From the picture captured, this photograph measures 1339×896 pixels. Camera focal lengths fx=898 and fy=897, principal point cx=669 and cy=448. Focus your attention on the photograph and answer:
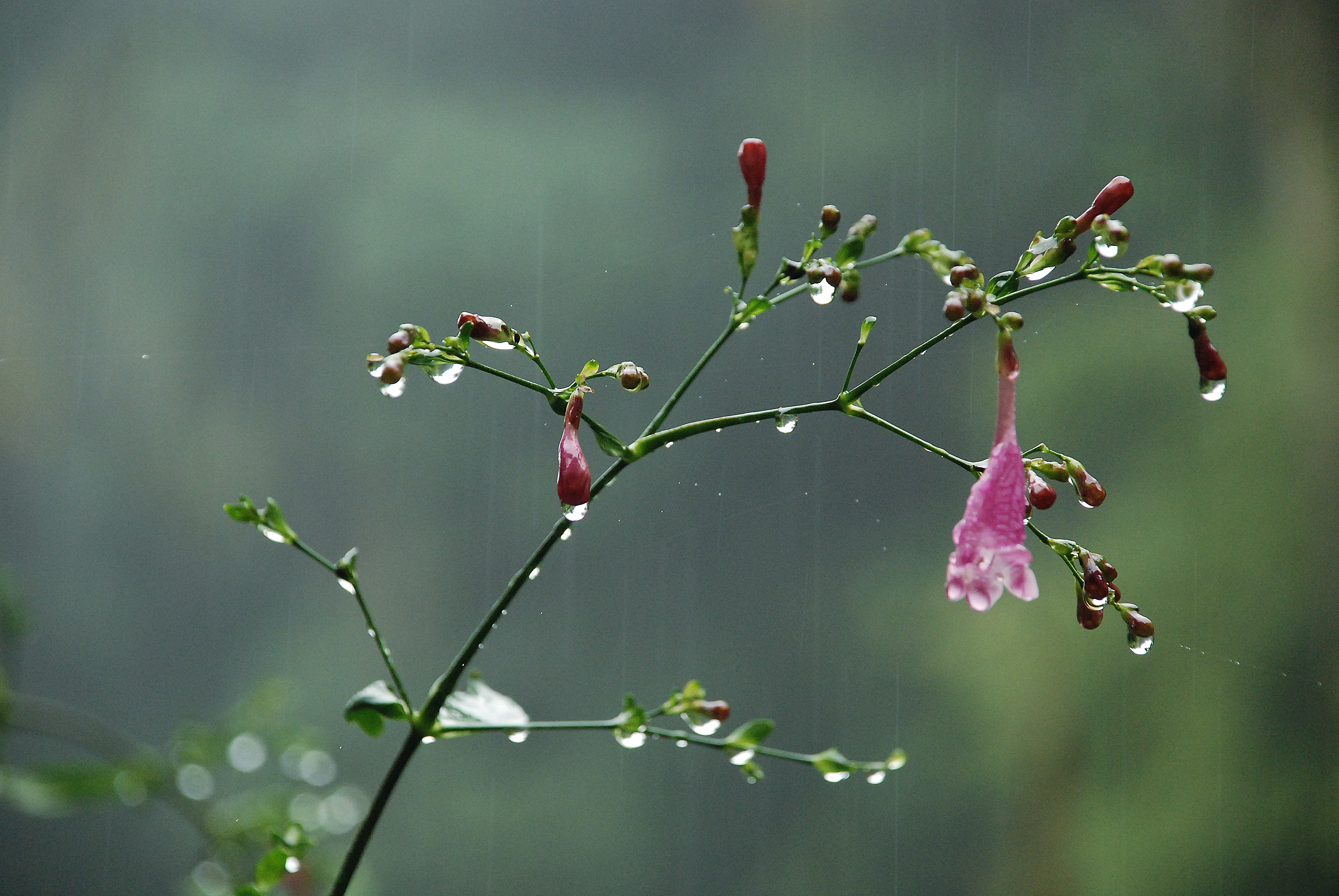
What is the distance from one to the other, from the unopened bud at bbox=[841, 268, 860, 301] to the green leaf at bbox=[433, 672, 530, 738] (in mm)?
326

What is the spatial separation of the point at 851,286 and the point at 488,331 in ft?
0.68

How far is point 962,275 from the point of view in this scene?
18.4 inches

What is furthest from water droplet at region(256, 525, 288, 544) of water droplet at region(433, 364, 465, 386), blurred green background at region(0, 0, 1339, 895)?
blurred green background at region(0, 0, 1339, 895)

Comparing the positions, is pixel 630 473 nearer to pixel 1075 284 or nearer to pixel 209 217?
pixel 1075 284

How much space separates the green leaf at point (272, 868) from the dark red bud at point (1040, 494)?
1.63ft

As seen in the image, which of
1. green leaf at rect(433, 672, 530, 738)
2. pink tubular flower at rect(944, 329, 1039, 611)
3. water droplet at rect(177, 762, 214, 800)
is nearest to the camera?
pink tubular flower at rect(944, 329, 1039, 611)

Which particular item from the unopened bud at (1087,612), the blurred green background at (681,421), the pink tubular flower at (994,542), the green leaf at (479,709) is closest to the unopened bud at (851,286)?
the pink tubular flower at (994,542)

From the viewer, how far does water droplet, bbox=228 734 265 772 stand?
120 cm

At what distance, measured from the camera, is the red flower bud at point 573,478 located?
0.48 m

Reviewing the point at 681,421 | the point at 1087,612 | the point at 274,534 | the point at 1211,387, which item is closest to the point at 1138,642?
the point at 1087,612

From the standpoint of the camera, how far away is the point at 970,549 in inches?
18.1

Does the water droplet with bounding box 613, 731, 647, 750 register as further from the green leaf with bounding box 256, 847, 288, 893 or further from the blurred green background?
the blurred green background

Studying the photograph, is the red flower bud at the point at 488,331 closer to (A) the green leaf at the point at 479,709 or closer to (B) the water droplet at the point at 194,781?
(A) the green leaf at the point at 479,709

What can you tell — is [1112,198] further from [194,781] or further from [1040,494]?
[194,781]
